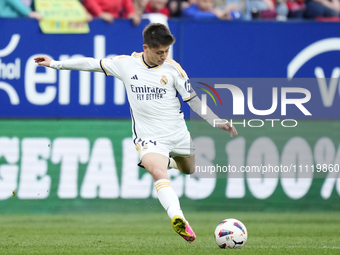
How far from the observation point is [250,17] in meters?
10.9

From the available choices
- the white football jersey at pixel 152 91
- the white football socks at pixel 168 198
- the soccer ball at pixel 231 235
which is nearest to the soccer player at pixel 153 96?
the white football jersey at pixel 152 91

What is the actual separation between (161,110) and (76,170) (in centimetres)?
366

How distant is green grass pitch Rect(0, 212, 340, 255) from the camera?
6184 millimetres

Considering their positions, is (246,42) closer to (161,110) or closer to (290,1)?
(290,1)

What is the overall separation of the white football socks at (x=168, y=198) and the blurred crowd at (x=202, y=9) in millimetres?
4551

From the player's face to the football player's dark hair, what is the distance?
48 millimetres

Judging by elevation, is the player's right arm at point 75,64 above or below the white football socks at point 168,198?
above

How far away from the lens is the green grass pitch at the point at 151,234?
6184 millimetres

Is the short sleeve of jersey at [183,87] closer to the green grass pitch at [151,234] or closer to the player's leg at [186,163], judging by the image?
the player's leg at [186,163]

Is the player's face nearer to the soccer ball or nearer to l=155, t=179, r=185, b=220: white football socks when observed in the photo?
l=155, t=179, r=185, b=220: white football socks

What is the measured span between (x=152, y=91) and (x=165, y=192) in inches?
44.1

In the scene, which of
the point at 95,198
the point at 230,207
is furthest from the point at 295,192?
the point at 95,198

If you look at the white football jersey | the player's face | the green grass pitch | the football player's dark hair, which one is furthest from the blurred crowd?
the football player's dark hair

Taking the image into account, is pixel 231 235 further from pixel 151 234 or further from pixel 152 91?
pixel 151 234
